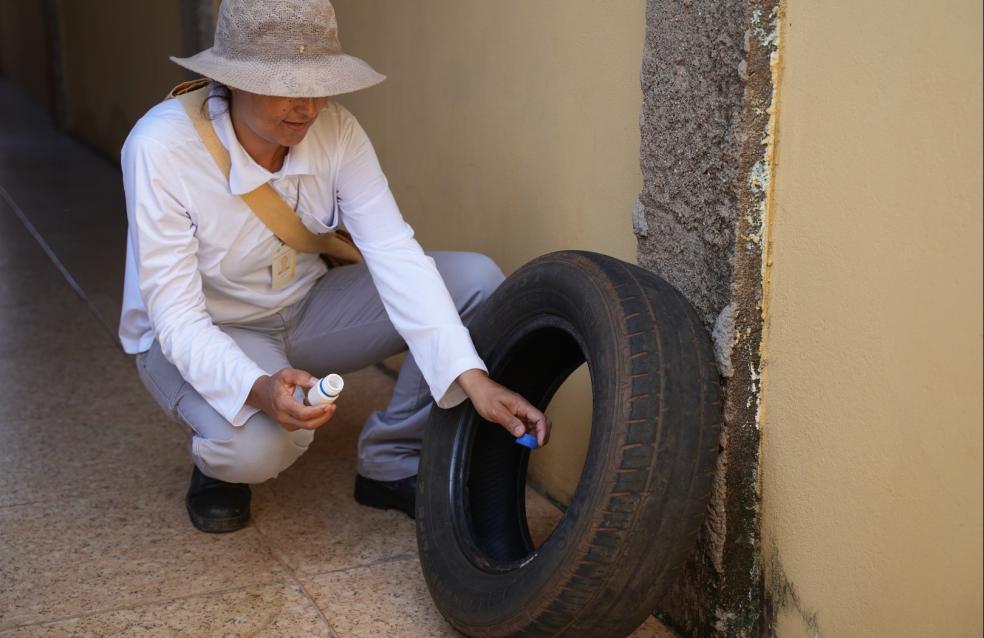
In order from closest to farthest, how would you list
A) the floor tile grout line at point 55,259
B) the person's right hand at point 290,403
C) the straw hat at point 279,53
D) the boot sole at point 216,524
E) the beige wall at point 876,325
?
1. the beige wall at point 876,325
2. the person's right hand at point 290,403
3. the straw hat at point 279,53
4. the boot sole at point 216,524
5. the floor tile grout line at point 55,259

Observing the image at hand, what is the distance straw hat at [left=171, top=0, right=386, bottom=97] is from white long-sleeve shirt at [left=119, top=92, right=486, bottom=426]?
8.8 inches

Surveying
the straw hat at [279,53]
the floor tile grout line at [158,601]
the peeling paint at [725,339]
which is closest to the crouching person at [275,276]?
the straw hat at [279,53]

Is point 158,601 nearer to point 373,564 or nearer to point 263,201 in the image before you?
point 373,564

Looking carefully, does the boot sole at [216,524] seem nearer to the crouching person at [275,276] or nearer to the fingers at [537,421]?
the crouching person at [275,276]

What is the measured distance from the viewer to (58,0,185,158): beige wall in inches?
274

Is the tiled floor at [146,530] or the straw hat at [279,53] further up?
the straw hat at [279,53]

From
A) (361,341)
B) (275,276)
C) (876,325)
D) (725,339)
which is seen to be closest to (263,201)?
(275,276)

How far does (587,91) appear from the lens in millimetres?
2812

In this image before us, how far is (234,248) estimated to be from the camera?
9.32 ft

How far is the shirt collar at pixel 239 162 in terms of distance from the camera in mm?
2730

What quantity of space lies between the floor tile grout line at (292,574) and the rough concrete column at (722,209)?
2.64 ft

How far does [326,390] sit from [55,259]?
391 centimetres

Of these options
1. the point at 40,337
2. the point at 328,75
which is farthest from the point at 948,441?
the point at 40,337

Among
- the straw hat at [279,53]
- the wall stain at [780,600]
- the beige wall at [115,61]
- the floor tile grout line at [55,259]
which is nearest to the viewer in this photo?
the wall stain at [780,600]
